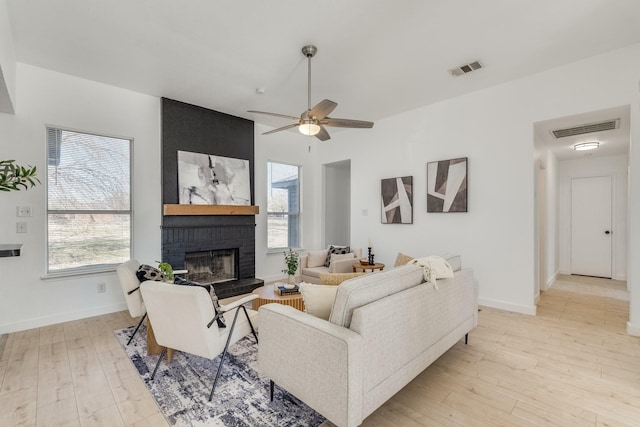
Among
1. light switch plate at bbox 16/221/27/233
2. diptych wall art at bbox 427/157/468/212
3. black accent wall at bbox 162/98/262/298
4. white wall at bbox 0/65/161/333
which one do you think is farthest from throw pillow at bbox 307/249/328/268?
light switch plate at bbox 16/221/27/233

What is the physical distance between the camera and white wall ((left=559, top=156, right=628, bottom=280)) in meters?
5.52

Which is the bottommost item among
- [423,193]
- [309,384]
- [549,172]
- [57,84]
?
[309,384]

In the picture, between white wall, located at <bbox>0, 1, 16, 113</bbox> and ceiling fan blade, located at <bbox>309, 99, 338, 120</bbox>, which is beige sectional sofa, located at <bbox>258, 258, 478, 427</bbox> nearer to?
ceiling fan blade, located at <bbox>309, 99, 338, 120</bbox>

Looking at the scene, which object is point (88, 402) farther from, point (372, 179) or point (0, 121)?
point (372, 179)

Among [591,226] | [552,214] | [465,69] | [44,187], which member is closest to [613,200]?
[591,226]

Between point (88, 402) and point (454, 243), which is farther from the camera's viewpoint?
point (454, 243)

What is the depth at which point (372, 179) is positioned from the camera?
5.54 metres

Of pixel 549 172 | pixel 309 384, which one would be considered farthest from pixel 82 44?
pixel 549 172

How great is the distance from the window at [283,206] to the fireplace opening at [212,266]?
0.86m

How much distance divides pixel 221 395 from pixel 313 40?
126 inches

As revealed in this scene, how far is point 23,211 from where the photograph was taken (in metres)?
3.38

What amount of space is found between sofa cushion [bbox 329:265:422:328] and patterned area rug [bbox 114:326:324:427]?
29.2 inches

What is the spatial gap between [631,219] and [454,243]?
1.87 m

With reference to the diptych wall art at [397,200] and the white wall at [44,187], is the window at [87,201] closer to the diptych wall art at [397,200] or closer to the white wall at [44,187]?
the white wall at [44,187]
